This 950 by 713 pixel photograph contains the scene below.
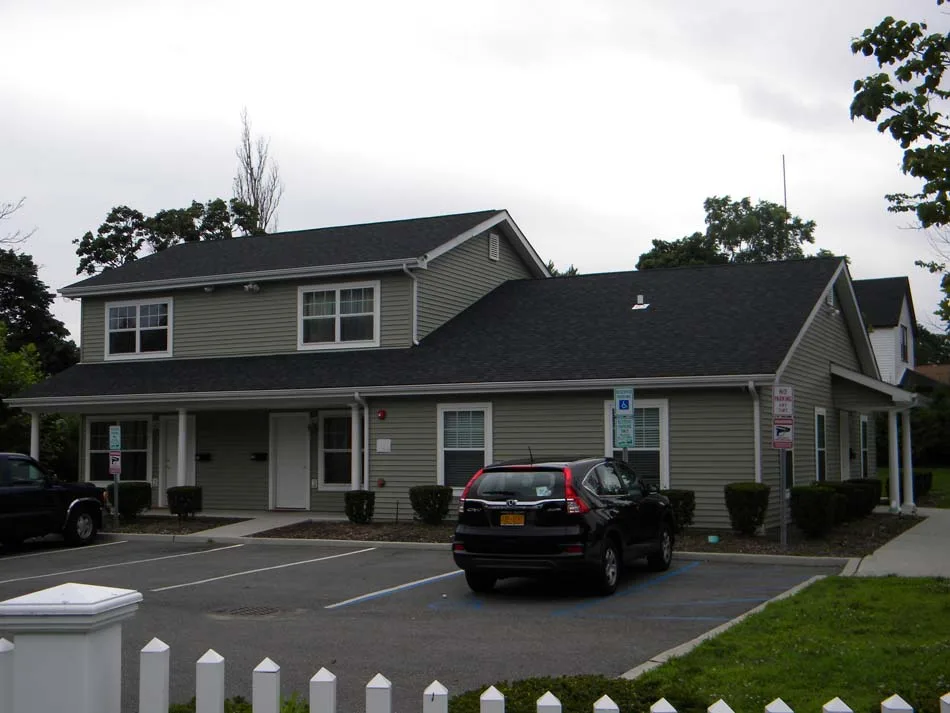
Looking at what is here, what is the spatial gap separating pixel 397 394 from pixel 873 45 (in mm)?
14407

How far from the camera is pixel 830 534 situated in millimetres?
18328

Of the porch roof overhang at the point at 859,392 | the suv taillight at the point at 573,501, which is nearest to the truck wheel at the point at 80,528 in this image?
the suv taillight at the point at 573,501

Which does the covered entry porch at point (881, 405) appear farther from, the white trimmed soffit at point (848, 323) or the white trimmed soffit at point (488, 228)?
the white trimmed soffit at point (488, 228)

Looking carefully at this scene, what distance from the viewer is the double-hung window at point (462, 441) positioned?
2117cm

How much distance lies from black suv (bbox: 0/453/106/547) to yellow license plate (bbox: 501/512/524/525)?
10155mm

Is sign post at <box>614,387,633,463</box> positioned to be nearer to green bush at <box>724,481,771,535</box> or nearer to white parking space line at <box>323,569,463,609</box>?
green bush at <box>724,481,771,535</box>

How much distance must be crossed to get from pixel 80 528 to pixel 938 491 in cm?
2532

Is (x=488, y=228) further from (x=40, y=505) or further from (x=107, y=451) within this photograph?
(x=40, y=505)

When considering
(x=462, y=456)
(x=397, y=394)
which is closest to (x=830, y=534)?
(x=462, y=456)

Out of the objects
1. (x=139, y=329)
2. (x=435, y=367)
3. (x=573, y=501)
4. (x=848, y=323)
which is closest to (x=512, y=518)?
(x=573, y=501)

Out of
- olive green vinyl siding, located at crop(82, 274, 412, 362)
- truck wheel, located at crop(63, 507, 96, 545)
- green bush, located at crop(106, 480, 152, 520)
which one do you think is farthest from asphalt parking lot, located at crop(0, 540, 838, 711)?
olive green vinyl siding, located at crop(82, 274, 412, 362)

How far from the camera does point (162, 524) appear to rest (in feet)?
72.9

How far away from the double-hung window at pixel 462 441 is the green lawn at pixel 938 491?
42.6ft

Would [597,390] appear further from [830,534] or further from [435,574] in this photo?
[435,574]
